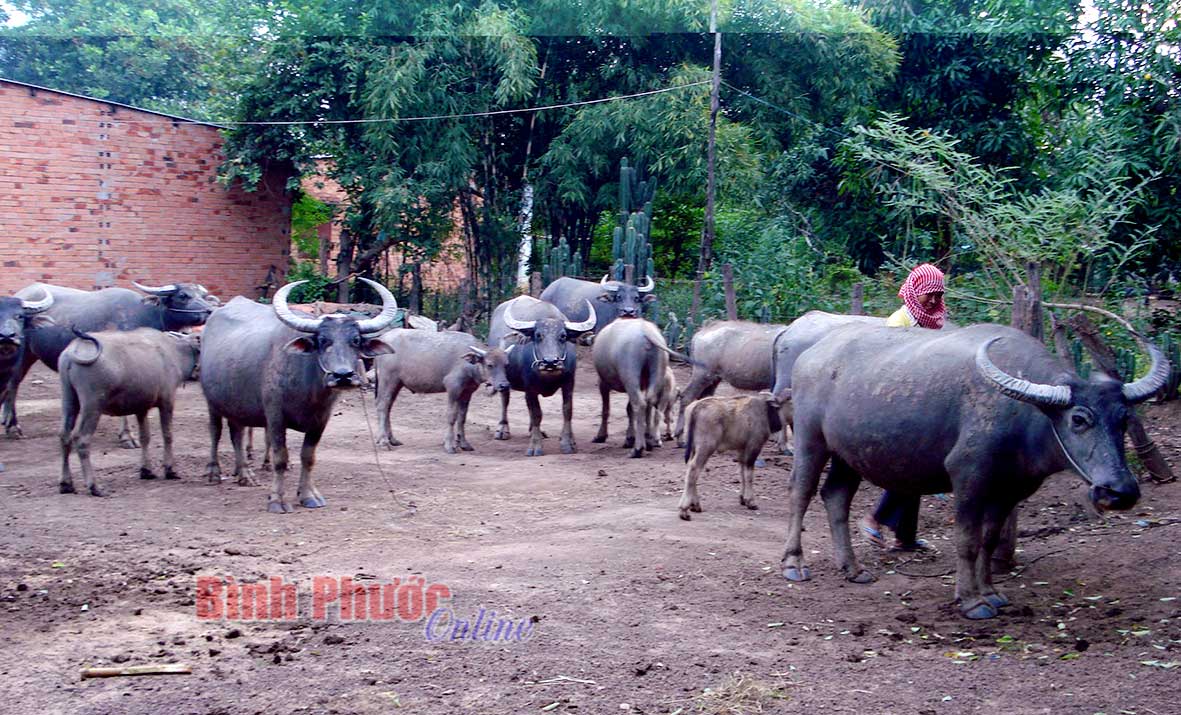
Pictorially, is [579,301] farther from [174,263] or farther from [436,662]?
[436,662]

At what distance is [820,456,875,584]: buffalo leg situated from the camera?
6652 millimetres

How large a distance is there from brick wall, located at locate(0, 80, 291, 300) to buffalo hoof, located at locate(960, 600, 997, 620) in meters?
17.9

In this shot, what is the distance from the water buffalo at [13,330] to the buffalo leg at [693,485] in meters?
6.84

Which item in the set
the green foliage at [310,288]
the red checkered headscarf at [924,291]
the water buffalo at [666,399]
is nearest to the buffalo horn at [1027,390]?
the red checkered headscarf at [924,291]

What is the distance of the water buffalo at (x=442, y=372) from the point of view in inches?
479

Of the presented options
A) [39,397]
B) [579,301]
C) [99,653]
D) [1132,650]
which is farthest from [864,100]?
[99,653]

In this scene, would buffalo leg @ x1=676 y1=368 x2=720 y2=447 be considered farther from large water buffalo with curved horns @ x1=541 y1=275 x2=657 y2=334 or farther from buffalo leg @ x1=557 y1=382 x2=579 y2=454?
→ large water buffalo with curved horns @ x1=541 y1=275 x2=657 y2=334

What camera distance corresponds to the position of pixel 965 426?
→ 5.69m

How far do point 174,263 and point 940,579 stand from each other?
1773 centimetres

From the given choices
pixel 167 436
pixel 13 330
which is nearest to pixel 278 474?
pixel 167 436

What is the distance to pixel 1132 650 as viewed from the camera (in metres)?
5.07

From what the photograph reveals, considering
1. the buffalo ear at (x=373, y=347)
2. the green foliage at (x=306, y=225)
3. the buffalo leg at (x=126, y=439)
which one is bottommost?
the buffalo leg at (x=126, y=439)

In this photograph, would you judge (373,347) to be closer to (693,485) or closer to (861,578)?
(693,485)

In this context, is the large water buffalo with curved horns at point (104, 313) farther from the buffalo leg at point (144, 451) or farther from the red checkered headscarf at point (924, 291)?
the red checkered headscarf at point (924, 291)
